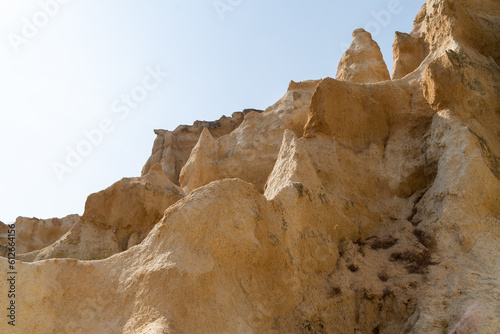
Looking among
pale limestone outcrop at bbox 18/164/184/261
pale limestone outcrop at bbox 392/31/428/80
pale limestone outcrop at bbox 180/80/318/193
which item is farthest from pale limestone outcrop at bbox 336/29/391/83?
pale limestone outcrop at bbox 18/164/184/261

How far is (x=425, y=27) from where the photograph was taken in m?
11.1

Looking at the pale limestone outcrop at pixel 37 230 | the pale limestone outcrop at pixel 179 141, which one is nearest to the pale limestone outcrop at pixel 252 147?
the pale limestone outcrop at pixel 37 230

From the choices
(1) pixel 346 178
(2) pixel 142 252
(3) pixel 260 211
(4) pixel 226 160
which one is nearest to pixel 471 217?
(1) pixel 346 178

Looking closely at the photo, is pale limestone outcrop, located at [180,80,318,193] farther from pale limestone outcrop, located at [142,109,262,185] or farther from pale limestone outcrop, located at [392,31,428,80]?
pale limestone outcrop, located at [142,109,262,185]

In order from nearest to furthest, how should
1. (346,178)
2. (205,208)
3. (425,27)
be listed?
(205,208) → (346,178) → (425,27)

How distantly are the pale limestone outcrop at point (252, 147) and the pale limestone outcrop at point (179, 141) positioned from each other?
11.5m

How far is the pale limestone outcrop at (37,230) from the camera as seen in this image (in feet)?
58.0

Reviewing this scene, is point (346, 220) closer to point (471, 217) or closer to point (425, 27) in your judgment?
point (471, 217)

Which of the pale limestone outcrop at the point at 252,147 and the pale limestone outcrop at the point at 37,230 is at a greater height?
the pale limestone outcrop at the point at 37,230

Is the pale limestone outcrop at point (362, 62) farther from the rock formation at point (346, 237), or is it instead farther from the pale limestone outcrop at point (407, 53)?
the rock formation at point (346, 237)

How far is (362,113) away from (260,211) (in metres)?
3.64

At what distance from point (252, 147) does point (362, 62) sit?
4949 millimetres

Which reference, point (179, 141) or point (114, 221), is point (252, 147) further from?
point (179, 141)

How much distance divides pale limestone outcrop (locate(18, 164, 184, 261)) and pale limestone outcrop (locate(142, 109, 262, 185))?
14129mm
